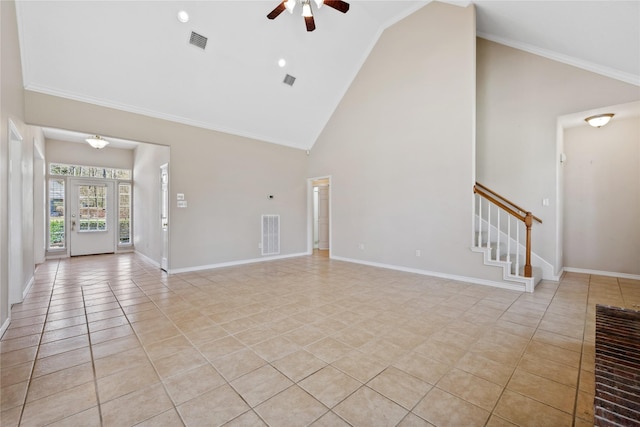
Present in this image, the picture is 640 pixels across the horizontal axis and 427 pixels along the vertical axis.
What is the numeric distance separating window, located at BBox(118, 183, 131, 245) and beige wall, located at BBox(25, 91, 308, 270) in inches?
90.7

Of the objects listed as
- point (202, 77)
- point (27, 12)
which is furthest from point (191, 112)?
point (27, 12)

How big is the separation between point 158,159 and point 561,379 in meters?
7.02

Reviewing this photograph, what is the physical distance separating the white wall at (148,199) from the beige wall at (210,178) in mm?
481

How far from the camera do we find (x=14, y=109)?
10.4 feet

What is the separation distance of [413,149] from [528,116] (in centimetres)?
205

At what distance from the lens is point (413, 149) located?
→ 5180 mm

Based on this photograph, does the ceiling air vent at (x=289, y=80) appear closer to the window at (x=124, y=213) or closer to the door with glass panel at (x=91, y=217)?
the window at (x=124, y=213)

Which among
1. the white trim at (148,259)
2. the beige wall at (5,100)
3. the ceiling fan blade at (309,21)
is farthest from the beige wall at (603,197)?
the white trim at (148,259)

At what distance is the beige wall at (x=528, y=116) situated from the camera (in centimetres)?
439

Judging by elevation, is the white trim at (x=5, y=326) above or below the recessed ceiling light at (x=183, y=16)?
below

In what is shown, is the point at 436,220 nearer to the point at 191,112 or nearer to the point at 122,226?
the point at 191,112

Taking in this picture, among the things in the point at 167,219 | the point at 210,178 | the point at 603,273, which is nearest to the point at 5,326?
the point at 167,219

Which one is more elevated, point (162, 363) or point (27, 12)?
point (27, 12)

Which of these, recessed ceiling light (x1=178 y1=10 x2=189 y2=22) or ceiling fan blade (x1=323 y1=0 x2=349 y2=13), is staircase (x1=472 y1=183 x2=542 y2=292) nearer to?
ceiling fan blade (x1=323 y1=0 x2=349 y2=13)
